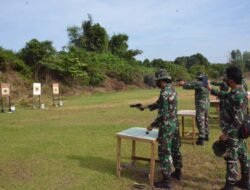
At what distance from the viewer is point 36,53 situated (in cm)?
2472

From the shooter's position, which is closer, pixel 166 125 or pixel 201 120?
pixel 166 125

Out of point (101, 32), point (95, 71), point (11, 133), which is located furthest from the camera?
point (101, 32)

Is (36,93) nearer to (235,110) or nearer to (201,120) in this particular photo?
(201,120)

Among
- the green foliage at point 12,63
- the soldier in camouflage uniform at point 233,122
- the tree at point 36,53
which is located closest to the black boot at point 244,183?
the soldier in camouflage uniform at point 233,122

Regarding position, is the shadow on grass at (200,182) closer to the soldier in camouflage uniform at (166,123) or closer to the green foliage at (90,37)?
the soldier in camouflage uniform at (166,123)

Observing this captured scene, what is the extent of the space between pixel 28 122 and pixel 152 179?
7.57 meters

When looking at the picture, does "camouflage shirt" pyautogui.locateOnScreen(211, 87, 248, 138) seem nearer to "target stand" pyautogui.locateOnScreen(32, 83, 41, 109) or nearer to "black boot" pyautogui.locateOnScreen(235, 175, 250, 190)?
"black boot" pyautogui.locateOnScreen(235, 175, 250, 190)

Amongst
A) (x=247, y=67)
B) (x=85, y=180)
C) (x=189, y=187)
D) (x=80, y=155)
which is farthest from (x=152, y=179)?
(x=247, y=67)

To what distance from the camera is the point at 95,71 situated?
2989 centimetres

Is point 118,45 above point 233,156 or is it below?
above

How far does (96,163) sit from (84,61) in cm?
2331

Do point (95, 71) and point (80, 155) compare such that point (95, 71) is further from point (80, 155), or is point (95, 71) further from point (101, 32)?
point (80, 155)

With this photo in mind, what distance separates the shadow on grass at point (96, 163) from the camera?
5.57 metres

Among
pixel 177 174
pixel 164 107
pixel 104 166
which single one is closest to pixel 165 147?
pixel 164 107
